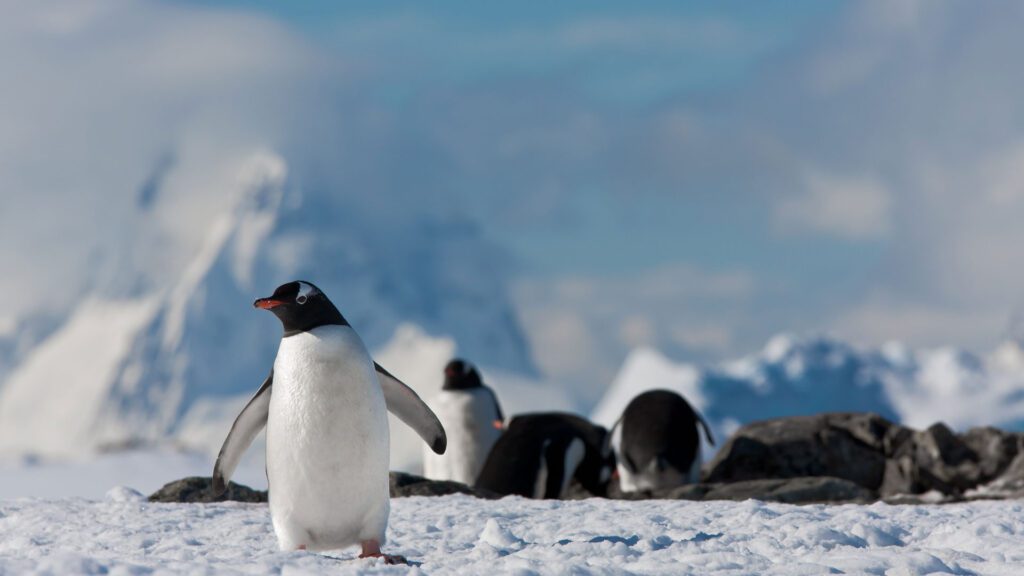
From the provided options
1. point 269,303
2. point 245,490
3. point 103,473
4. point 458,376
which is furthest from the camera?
point 103,473

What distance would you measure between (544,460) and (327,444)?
5.65m

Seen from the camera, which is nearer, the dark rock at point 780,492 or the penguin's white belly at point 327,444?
the penguin's white belly at point 327,444

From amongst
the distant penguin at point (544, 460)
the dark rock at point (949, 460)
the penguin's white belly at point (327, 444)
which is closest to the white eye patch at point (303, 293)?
the penguin's white belly at point (327, 444)

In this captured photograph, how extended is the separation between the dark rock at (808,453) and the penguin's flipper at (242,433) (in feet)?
23.2

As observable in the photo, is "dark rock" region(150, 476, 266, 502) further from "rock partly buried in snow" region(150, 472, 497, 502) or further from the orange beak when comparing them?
the orange beak

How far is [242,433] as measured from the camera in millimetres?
6875

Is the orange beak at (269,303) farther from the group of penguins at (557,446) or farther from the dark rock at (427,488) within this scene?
the group of penguins at (557,446)

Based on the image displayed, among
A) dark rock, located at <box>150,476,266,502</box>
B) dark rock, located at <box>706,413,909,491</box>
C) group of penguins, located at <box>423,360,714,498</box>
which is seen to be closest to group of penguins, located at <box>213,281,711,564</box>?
dark rock, located at <box>150,476,266,502</box>

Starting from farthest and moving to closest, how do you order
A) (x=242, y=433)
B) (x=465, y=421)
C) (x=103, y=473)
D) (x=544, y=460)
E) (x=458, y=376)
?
(x=103, y=473) < (x=458, y=376) < (x=465, y=421) < (x=544, y=460) < (x=242, y=433)

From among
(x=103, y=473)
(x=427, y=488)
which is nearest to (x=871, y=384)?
(x=103, y=473)

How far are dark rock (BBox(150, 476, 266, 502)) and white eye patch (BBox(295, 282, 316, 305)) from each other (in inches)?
127

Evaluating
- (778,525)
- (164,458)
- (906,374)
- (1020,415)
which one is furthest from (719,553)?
(906,374)

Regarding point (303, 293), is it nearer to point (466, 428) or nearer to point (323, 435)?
point (323, 435)

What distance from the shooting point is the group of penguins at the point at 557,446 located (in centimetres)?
1183
